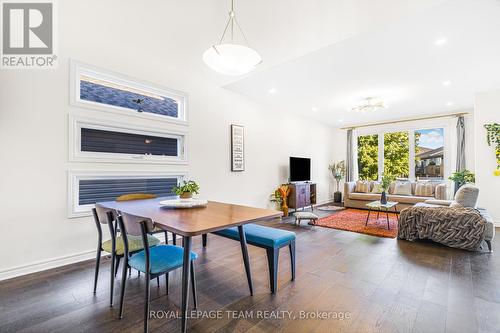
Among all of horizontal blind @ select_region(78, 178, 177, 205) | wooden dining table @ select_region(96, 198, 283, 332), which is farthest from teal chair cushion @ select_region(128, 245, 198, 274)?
horizontal blind @ select_region(78, 178, 177, 205)

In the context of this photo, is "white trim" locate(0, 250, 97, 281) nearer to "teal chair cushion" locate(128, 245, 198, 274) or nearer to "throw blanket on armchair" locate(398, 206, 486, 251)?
"teal chair cushion" locate(128, 245, 198, 274)

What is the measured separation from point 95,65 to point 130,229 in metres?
2.53

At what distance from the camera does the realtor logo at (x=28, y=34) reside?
2.43 m

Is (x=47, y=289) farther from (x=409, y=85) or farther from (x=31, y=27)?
(x=409, y=85)

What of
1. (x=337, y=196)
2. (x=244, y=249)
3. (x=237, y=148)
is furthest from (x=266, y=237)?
(x=337, y=196)

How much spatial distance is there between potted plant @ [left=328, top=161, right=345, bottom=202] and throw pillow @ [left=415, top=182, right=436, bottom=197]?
7.35ft

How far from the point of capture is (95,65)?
304 cm

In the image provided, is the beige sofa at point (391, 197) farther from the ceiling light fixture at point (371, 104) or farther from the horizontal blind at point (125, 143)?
the horizontal blind at point (125, 143)

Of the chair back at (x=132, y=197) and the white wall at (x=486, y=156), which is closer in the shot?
the chair back at (x=132, y=197)

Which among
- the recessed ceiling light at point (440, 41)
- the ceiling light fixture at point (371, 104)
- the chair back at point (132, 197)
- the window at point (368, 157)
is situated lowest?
the chair back at point (132, 197)

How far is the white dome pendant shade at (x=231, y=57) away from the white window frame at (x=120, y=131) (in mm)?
1748

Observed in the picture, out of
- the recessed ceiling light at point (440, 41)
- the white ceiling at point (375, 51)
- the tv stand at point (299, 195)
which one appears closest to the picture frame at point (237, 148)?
the white ceiling at point (375, 51)

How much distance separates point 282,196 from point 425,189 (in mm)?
3772

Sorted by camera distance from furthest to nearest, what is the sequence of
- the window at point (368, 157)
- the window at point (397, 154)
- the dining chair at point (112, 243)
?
1. the window at point (368, 157)
2. the window at point (397, 154)
3. the dining chair at point (112, 243)
